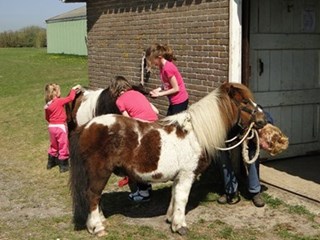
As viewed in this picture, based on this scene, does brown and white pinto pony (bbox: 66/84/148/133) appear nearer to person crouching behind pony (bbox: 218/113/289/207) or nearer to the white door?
person crouching behind pony (bbox: 218/113/289/207)

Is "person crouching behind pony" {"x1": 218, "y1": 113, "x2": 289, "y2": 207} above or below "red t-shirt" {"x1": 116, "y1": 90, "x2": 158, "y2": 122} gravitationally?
below

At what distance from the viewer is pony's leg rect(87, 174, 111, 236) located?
16.2ft

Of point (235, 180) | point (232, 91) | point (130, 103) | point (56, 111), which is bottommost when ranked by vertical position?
point (235, 180)

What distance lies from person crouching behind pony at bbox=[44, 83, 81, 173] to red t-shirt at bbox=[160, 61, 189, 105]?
2304mm

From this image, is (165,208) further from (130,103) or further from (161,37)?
(161,37)

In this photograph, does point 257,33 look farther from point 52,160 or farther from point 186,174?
point 52,160

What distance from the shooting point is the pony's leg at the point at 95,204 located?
16.2 ft

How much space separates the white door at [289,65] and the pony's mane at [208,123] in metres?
1.94

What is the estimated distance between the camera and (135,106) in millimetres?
5605

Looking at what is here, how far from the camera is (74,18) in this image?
45188mm

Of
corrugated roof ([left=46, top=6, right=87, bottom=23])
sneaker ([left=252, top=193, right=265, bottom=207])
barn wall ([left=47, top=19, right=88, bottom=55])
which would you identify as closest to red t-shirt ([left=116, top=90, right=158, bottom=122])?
sneaker ([left=252, top=193, right=265, bottom=207])

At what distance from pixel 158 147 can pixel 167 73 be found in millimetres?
1367

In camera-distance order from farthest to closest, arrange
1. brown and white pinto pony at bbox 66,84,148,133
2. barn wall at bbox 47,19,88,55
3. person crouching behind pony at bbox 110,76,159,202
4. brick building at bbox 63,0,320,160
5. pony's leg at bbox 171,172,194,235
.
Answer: barn wall at bbox 47,19,88,55 → brown and white pinto pony at bbox 66,84,148,133 → brick building at bbox 63,0,320,160 → person crouching behind pony at bbox 110,76,159,202 → pony's leg at bbox 171,172,194,235

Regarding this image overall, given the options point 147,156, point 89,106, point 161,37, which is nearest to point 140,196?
point 147,156
